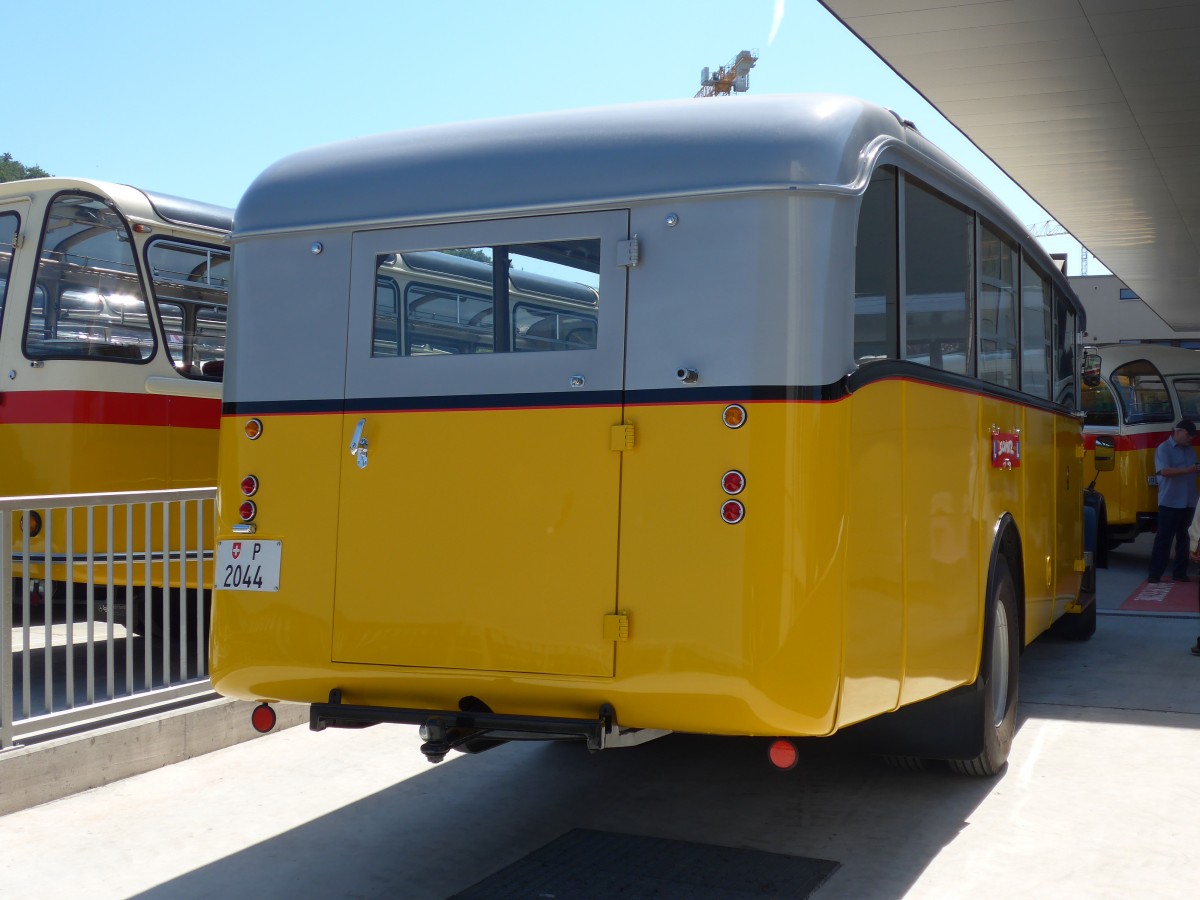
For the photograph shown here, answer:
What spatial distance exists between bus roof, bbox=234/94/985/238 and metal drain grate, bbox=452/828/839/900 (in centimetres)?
245

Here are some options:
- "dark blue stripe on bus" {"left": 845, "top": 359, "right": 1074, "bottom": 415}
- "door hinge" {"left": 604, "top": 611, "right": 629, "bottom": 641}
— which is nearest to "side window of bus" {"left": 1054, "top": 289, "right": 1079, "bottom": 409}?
"dark blue stripe on bus" {"left": 845, "top": 359, "right": 1074, "bottom": 415}

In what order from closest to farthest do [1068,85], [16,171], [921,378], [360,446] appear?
[360,446] → [921,378] → [1068,85] → [16,171]

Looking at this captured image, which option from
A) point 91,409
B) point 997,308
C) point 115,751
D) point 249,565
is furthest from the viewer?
point 91,409

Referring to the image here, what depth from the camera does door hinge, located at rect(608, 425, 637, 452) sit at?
4.45 metres

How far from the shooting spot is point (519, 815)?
5.71 meters

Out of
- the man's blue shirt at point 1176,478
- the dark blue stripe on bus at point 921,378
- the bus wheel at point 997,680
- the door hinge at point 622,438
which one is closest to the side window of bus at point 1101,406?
the man's blue shirt at point 1176,478

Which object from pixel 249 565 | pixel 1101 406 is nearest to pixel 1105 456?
pixel 1101 406

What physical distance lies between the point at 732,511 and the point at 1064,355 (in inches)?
212

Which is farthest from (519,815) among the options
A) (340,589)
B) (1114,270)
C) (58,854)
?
(1114,270)

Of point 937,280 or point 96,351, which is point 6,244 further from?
point 937,280

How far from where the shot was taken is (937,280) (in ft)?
17.8

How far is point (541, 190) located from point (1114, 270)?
2542 cm

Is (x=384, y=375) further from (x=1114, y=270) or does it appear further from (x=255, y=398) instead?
(x=1114, y=270)

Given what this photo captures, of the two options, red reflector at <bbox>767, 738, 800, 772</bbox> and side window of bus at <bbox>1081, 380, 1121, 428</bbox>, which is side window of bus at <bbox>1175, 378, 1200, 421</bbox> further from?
red reflector at <bbox>767, 738, 800, 772</bbox>
